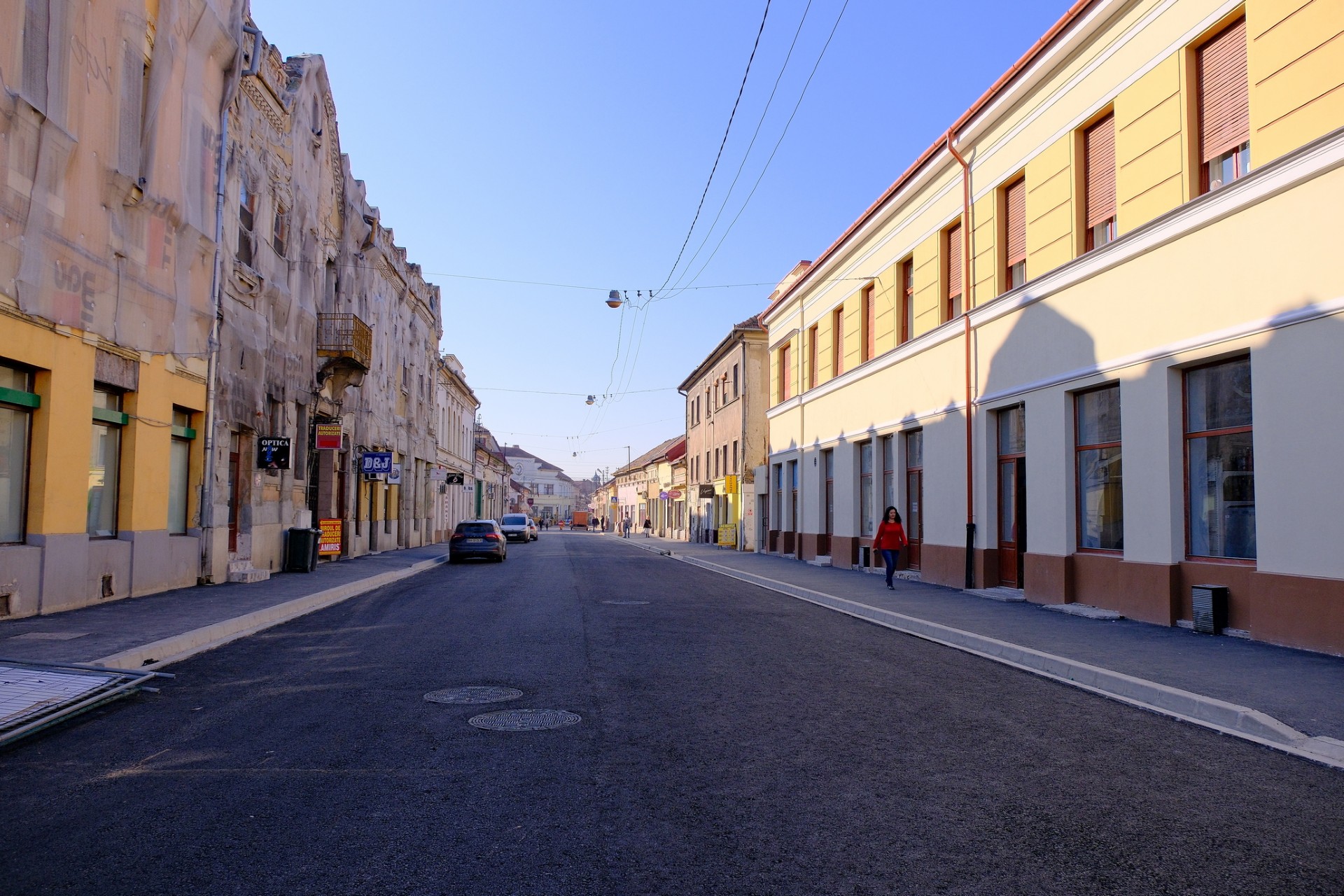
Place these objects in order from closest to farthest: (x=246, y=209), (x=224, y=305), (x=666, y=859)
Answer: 1. (x=666, y=859)
2. (x=224, y=305)
3. (x=246, y=209)

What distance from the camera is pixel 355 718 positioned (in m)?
6.52

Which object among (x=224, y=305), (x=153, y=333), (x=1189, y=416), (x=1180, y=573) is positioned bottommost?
(x=1180, y=573)

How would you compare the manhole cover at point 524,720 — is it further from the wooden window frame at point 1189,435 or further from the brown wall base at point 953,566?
the brown wall base at point 953,566

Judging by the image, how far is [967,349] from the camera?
17469mm

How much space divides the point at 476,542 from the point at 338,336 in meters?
8.69

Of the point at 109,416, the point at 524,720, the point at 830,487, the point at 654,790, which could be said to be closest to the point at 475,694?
the point at 524,720

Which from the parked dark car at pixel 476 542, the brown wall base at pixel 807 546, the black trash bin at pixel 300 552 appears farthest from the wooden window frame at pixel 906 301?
the parked dark car at pixel 476 542

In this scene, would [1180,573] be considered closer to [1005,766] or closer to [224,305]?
[1005,766]

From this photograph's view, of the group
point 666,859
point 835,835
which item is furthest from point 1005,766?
point 666,859

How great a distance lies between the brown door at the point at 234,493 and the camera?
18.0 m

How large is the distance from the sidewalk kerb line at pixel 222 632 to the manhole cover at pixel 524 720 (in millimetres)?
3381

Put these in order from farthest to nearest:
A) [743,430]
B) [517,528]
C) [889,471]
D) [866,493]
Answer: [517,528] < [743,430] < [866,493] < [889,471]

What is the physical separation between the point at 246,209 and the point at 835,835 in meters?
17.6

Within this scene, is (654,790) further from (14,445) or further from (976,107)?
(976,107)
